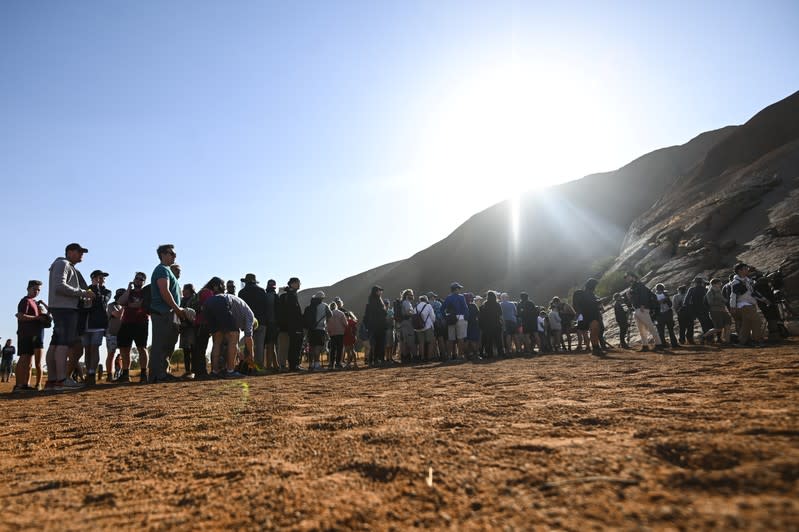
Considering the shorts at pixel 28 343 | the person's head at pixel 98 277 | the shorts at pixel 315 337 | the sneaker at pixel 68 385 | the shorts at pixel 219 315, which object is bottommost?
the sneaker at pixel 68 385

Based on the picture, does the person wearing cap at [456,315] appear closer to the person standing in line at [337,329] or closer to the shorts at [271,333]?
the person standing in line at [337,329]

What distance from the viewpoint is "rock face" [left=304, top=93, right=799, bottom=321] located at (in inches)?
802

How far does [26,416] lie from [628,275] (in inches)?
438

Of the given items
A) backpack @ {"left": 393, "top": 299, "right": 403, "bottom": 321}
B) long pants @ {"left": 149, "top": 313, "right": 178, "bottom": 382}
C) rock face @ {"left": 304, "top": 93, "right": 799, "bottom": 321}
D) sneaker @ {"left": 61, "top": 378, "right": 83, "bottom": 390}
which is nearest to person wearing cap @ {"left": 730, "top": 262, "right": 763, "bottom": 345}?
backpack @ {"left": 393, "top": 299, "right": 403, "bottom": 321}

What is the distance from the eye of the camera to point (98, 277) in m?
8.01

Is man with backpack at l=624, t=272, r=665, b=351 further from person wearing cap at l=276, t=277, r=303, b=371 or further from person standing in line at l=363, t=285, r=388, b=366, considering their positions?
person wearing cap at l=276, t=277, r=303, b=371

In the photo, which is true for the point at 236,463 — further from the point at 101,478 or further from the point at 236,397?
the point at 236,397

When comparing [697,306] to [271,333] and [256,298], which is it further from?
[256,298]

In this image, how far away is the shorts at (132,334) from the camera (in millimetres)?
7883

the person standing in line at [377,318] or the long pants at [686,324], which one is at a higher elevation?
the person standing in line at [377,318]

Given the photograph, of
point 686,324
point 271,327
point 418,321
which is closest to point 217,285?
point 271,327

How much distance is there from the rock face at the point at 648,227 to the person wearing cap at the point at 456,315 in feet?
40.4

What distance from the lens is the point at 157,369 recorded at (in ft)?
24.3

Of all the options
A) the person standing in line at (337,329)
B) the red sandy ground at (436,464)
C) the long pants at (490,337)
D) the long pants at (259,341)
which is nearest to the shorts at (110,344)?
the long pants at (259,341)
